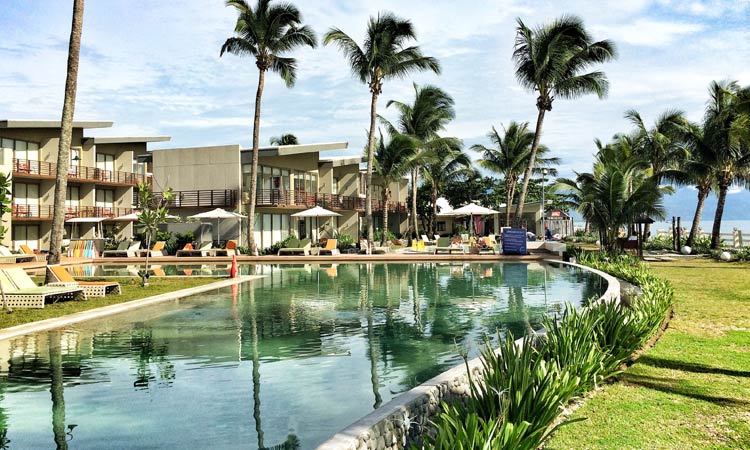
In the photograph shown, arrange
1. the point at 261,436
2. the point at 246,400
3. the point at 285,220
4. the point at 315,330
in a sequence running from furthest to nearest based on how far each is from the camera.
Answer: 1. the point at 285,220
2. the point at 315,330
3. the point at 246,400
4. the point at 261,436

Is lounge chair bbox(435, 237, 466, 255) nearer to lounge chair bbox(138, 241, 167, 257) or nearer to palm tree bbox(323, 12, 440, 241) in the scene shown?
palm tree bbox(323, 12, 440, 241)

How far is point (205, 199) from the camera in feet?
110

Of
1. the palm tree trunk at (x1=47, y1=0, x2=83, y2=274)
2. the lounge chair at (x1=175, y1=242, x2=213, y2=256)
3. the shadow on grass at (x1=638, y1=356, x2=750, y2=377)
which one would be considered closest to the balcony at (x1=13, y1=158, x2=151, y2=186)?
the lounge chair at (x1=175, y1=242, x2=213, y2=256)

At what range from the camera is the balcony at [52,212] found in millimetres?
31605

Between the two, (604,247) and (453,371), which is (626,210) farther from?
(453,371)

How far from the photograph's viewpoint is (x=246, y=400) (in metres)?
6.39

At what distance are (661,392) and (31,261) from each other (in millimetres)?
27931

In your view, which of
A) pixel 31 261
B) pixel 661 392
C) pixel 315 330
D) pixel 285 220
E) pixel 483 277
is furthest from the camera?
pixel 285 220

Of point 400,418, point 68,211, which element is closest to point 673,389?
point 400,418

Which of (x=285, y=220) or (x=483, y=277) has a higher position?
(x=285, y=220)

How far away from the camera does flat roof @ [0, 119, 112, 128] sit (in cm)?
3072

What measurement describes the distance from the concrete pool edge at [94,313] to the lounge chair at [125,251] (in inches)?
604

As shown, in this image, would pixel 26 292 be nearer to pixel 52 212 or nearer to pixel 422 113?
pixel 52 212

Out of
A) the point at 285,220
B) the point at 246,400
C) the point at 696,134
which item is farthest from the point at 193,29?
the point at 696,134
